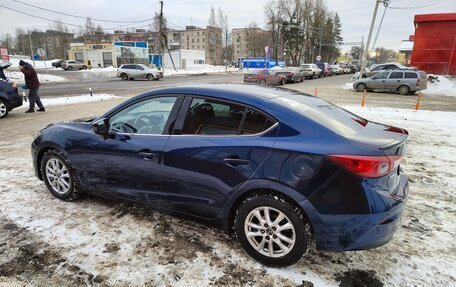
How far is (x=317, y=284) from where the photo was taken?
8.46 ft

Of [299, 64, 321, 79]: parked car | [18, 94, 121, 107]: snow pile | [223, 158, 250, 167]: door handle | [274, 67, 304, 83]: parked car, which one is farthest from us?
[299, 64, 321, 79]: parked car

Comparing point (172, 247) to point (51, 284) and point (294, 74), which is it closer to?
point (51, 284)

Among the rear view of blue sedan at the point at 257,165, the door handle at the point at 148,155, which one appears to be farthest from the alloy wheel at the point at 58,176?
the door handle at the point at 148,155

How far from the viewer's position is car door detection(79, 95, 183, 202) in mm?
3178

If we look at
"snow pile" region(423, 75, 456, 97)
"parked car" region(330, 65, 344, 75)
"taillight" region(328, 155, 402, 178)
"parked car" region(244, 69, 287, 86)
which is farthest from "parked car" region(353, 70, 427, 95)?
"parked car" region(330, 65, 344, 75)

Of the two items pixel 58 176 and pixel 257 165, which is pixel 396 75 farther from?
pixel 58 176

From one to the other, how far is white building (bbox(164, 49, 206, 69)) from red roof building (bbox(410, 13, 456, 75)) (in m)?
43.4

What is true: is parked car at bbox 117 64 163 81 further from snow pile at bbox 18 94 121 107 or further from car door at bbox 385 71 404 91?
car door at bbox 385 71 404 91

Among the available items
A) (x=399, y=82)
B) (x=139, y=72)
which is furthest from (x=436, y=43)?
(x=139, y=72)

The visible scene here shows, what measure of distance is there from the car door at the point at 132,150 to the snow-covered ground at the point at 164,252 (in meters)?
0.43

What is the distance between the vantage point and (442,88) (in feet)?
73.0

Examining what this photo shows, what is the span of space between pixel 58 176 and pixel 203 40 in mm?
130782

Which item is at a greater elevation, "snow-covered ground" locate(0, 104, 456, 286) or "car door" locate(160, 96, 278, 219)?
"car door" locate(160, 96, 278, 219)

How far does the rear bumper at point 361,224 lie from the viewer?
2393 mm
